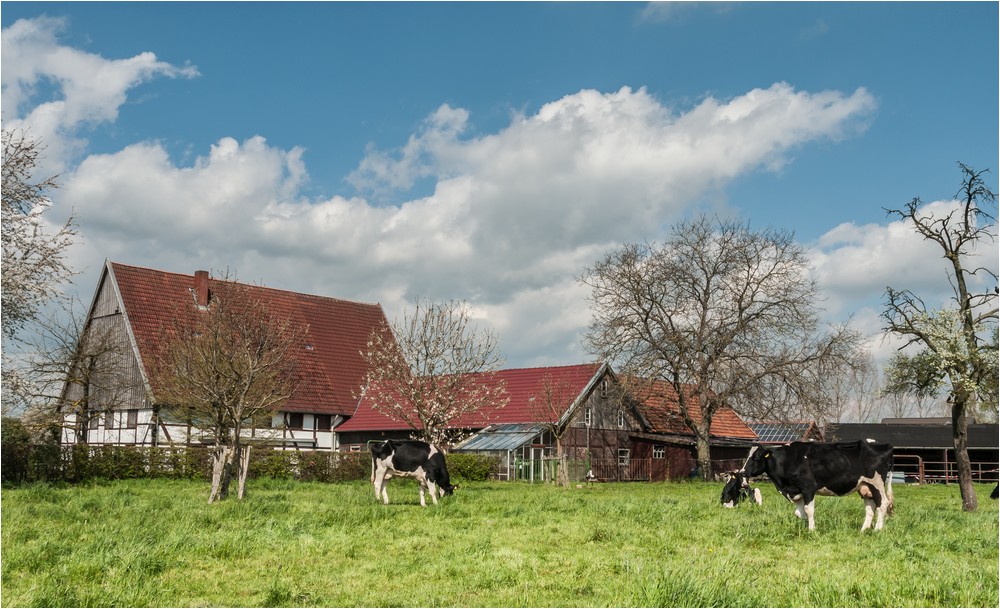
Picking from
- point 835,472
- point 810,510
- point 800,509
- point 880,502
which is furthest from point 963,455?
point 810,510

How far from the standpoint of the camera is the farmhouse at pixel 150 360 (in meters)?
38.5

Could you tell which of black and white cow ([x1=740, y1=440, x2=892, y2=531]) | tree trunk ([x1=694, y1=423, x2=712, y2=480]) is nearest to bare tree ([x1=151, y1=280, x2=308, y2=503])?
black and white cow ([x1=740, y1=440, x2=892, y2=531])

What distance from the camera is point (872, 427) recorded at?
61.7m

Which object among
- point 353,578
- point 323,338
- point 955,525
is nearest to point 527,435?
point 323,338

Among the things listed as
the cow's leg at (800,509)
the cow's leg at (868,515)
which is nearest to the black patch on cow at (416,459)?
the cow's leg at (800,509)

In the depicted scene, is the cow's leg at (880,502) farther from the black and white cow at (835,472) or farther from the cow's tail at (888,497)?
the cow's tail at (888,497)

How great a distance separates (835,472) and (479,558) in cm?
665

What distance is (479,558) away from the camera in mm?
10234

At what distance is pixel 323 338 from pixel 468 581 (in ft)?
133

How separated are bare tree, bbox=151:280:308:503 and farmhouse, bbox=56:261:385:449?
4.20 feet

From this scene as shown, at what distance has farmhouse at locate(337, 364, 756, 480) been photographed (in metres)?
39.5

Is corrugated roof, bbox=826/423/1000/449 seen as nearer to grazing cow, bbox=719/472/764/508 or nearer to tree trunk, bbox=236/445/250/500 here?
grazing cow, bbox=719/472/764/508

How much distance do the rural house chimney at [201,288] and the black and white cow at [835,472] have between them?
35.8m

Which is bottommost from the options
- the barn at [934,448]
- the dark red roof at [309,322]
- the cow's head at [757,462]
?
the barn at [934,448]
